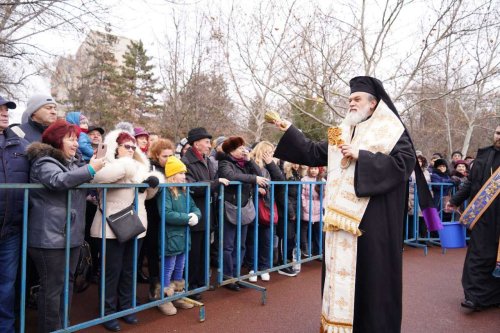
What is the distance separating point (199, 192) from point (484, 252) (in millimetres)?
3302

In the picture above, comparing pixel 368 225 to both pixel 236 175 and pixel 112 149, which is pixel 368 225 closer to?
pixel 236 175

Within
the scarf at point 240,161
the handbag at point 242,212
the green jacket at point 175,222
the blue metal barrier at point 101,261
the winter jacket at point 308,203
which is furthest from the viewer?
the winter jacket at point 308,203

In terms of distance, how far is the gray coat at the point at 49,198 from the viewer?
9.23 feet

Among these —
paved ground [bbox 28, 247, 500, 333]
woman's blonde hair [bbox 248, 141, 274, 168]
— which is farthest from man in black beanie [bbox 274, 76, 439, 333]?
woman's blonde hair [bbox 248, 141, 274, 168]

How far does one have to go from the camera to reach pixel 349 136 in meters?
3.23

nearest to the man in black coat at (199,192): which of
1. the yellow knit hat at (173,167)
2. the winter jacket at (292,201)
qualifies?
the yellow knit hat at (173,167)

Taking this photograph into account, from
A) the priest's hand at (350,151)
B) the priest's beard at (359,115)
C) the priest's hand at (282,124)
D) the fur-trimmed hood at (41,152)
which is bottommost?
the fur-trimmed hood at (41,152)

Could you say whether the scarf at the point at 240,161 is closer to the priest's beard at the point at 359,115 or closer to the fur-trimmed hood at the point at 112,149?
the fur-trimmed hood at the point at 112,149

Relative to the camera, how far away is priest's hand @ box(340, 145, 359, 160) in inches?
114

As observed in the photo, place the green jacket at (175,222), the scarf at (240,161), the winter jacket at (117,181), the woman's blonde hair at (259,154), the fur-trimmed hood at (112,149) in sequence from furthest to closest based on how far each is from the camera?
the woman's blonde hair at (259,154), the scarf at (240,161), the green jacket at (175,222), the fur-trimmed hood at (112,149), the winter jacket at (117,181)

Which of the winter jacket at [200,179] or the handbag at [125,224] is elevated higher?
the winter jacket at [200,179]

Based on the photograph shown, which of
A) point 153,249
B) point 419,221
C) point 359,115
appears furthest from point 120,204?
point 419,221

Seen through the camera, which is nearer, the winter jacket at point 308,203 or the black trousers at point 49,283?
the black trousers at point 49,283

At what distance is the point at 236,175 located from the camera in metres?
4.54
